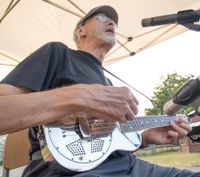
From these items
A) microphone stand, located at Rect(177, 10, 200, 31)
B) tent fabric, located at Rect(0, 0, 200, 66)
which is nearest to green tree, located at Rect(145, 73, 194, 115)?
microphone stand, located at Rect(177, 10, 200, 31)

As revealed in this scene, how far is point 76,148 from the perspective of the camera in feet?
3.05

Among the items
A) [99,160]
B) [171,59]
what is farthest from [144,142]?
[171,59]

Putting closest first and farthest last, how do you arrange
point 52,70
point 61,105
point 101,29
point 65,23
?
point 61,105, point 52,70, point 101,29, point 65,23

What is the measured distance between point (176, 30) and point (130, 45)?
1.88 ft

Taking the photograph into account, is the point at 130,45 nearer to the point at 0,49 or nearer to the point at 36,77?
the point at 0,49

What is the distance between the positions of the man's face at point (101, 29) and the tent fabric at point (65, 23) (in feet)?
3.89

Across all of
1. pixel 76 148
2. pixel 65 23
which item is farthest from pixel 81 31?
pixel 65 23

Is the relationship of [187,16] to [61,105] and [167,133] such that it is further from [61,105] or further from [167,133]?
[167,133]

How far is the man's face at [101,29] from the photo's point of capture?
1.51 metres

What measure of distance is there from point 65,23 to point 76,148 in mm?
2343

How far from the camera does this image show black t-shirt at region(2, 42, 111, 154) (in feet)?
2.95

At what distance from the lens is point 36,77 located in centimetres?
92

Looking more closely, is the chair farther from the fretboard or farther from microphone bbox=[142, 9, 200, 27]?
microphone bbox=[142, 9, 200, 27]

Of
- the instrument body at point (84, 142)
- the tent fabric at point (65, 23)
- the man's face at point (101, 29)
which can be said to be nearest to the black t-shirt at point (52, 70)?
the instrument body at point (84, 142)
